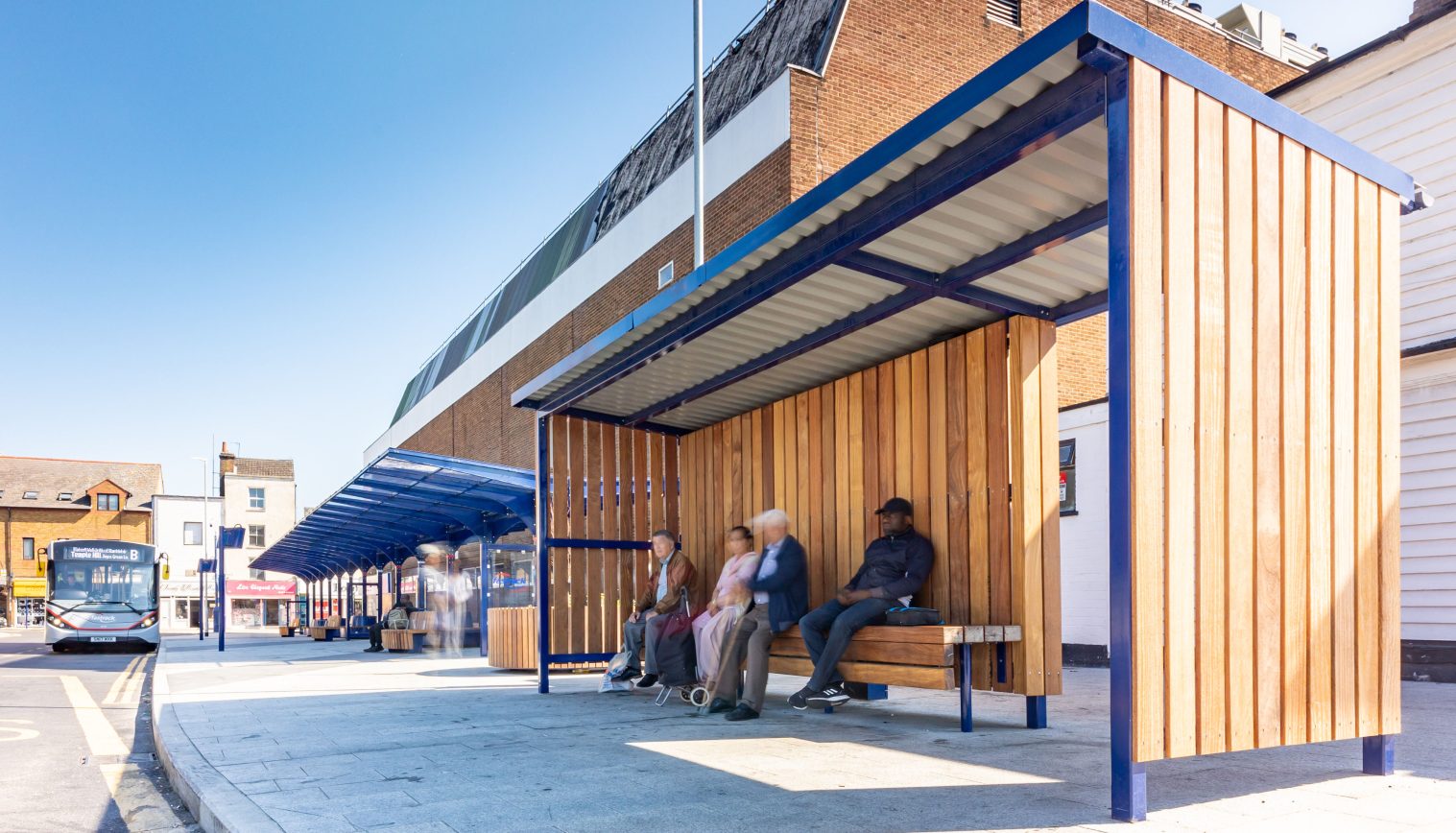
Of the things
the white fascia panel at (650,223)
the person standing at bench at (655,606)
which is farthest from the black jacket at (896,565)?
the white fascia panel at (650,223)

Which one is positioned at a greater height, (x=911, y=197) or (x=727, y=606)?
(x=911, y=197)

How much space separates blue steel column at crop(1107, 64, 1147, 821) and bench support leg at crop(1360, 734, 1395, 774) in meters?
1.73

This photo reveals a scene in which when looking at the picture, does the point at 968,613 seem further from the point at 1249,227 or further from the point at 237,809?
the point at 237,809

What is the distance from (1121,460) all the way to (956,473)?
11.5ft

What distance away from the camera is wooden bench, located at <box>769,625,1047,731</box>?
6.64 meters

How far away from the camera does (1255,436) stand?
4.70 metres

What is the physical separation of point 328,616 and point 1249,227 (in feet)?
130

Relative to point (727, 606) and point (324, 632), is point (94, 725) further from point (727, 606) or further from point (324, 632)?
point (324, 632)

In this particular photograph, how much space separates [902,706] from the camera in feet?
28.6

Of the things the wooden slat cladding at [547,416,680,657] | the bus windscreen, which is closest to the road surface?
the wooden slat cladding at [547,416,680,657]

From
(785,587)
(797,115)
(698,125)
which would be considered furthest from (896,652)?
(698,125)

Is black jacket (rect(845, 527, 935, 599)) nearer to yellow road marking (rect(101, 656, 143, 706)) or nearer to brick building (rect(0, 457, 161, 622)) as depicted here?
yellow road marking (rect(101, 656, 143, 706))

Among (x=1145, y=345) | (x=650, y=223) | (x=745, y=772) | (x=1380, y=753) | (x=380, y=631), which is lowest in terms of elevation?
(x=380, y=631)

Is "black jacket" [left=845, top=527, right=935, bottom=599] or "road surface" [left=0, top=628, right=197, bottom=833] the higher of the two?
"black jacket" [left=845, top=527, right=935, bottom=599]
